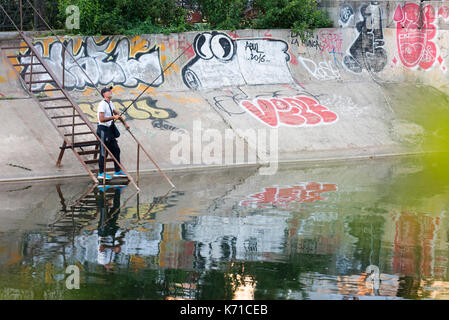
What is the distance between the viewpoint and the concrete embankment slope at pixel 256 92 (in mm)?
16516

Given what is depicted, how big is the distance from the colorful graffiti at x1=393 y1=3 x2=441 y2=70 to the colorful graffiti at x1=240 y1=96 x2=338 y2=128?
504 cm

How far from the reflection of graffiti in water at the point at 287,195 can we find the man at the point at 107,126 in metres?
3.01

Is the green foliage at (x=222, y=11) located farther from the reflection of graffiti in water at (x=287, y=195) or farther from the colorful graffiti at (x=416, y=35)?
the reflection of graffiti in water at (x=287, y=195)

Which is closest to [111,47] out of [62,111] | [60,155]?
[62,111]

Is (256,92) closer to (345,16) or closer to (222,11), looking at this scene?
(222,11)

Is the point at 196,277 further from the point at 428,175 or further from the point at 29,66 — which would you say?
the point at 29,66

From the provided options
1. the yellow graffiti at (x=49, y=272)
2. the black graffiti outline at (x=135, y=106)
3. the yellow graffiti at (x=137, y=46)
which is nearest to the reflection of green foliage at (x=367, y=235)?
the yellow graffiti at (x=49, y=272)

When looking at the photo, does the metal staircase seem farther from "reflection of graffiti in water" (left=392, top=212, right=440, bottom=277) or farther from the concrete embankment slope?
"reflection of graffiti in water" (left=392, top=212, right=440, bottom=277)

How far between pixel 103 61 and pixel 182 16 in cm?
369

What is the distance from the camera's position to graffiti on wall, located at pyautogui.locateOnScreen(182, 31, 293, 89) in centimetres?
2019

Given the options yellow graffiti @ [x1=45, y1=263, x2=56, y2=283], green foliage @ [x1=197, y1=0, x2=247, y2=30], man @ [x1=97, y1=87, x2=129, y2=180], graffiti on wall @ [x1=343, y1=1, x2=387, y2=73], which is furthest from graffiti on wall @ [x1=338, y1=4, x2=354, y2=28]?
yellow graffiti @ [x1=45, y1=263, x2=56, y2=283]

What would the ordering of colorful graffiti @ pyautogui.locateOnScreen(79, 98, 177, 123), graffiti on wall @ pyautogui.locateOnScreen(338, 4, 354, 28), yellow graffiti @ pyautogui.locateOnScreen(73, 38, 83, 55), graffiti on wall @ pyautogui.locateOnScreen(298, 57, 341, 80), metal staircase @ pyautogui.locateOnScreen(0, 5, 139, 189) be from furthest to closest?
graffiti on wall @ pyautogui.locateOnScreen(338, 4, 354, 28), graffiti on wall @ pyautogui.locateOnScreen(298, 57, 341, 80), yellow graffiti @ pyautogui.locateOnScreen(73, 38, 83, 55), colorful graffiti @ pyautogui.locateOnScreen(79, 98, 177, 123), metal staircase @ pyautogui.locateOnScreen(0, 5, 139, 189)

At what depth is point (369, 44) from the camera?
2284 cm
